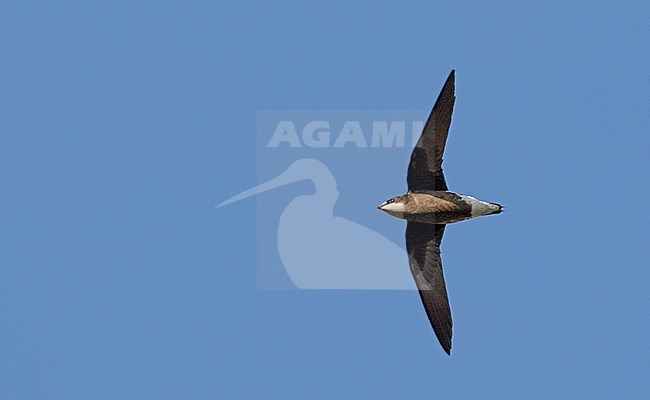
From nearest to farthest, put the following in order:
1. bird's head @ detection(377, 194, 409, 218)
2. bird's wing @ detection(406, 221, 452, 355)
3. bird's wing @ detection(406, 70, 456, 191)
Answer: bird's wing @ detection(406, 70, 456, 191) → bird's head @ detection(377, 194, 409, 218) → bird's wing @ detection(406, 221, 452, 355)

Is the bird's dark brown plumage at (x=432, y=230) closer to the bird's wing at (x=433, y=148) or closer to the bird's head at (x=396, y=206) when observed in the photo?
the bird's wing at (x=433, y=148)

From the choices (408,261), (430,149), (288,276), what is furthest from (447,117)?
(288,276)

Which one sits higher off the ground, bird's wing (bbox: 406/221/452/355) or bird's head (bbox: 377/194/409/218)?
bird's head (bbox: 377/194/409/218)

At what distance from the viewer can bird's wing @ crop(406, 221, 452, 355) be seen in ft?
66.3

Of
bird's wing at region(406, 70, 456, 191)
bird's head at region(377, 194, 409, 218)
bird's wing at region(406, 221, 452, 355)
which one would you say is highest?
bird's wing at region(406, 70, 456, 191)

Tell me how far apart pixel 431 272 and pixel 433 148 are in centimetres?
176

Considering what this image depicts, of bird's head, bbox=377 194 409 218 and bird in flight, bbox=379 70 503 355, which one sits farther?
bird's head, bbox=377 194 409 218

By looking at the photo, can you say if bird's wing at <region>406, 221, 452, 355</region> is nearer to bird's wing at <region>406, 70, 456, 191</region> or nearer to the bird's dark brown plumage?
the bird's dark brown plumage

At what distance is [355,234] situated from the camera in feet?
71.3

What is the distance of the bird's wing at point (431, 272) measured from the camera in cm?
2022

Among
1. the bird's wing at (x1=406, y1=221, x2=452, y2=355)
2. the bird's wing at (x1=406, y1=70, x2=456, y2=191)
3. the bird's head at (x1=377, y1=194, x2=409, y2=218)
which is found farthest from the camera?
the bird's wing at (x1=406, y1=221, x2=452, y2=355)

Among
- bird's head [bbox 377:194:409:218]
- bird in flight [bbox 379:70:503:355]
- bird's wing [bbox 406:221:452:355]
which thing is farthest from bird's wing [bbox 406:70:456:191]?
bird's wing [bbox 406:221:452:355]

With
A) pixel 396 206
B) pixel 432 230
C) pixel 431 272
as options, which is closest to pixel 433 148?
pixel 396 206

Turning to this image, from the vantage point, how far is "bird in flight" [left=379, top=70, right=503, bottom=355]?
64.6ft
